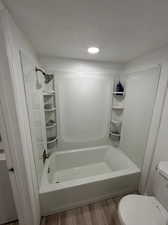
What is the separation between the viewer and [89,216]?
1354 millimetres

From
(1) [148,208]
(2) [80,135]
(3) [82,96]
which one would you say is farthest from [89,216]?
(3) [82,96]

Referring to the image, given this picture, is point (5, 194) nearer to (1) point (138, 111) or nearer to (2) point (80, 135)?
(2) point (80, 135)

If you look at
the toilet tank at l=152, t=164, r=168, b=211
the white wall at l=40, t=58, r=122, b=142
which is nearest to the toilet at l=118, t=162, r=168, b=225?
the toilet tank at l=152, t=164, r=168, b=211

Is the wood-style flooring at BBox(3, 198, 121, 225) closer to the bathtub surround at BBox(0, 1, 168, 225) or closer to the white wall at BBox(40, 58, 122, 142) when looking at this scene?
the bathtub surround at BBox(0, 1, 168, 225)

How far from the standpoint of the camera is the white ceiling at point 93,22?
0.67 metres

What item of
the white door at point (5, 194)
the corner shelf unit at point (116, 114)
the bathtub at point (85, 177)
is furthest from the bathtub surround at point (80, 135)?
the white door at point (5, 194)

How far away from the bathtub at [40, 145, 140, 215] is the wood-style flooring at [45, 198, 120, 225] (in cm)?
7

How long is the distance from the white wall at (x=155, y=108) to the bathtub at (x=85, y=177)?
162 millimetres

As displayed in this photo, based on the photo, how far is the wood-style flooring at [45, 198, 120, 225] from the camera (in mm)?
1293

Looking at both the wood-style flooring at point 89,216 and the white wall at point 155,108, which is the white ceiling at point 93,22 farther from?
the wood-style flooring at point 89,216

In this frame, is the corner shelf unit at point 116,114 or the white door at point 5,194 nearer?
the white door at point 5,194

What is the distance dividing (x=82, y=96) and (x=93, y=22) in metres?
1.25

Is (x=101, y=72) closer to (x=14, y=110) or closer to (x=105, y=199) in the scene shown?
(x=14, y=110)

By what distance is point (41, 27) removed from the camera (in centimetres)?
94
